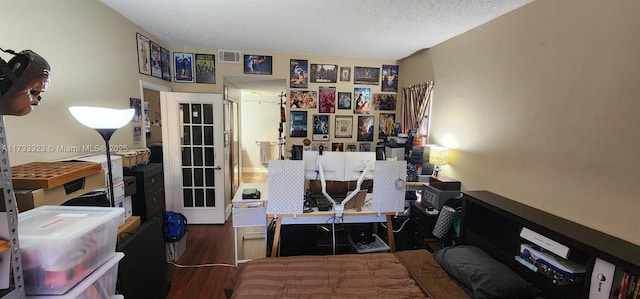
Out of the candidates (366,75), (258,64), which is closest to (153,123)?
(258,64)

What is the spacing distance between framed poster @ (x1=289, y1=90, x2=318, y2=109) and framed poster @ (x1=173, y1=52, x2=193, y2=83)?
1.53m

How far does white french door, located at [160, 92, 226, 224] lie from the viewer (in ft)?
11.3

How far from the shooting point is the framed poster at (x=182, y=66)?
358 cm

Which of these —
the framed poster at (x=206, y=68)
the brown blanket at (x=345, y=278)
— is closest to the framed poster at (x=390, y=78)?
the framed poster at (x=206, y=68)

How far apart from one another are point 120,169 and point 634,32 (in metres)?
3.56

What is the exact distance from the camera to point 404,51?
3.51 m

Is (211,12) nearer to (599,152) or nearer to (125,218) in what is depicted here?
A: (125,218)

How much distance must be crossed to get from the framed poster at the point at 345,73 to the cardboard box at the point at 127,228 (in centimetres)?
327

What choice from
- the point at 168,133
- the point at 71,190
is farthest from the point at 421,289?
the point at 168,133

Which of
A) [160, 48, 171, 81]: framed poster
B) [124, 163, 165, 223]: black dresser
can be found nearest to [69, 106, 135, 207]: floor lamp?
[124, 163, 165, 223]: black dresser

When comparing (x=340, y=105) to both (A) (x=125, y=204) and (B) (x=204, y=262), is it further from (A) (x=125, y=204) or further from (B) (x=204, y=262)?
(A) (x=125, y=204)

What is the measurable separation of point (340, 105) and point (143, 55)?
2.75 metres

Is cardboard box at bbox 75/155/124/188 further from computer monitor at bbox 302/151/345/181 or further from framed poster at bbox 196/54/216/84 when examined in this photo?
framed poster at bbox 196/54/216/84

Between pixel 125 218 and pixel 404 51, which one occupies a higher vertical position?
pixel 404 51
